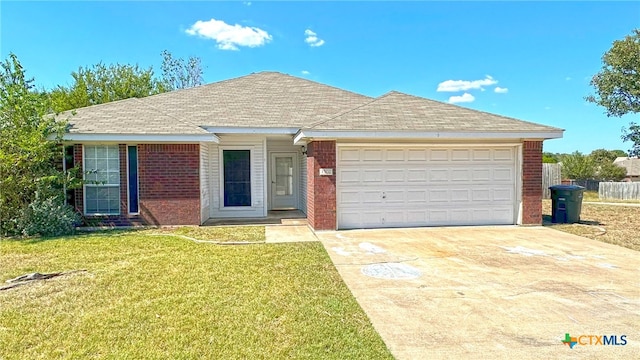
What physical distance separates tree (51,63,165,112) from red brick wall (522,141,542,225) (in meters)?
28.2

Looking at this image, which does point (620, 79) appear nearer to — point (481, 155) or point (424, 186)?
point (481, 155)

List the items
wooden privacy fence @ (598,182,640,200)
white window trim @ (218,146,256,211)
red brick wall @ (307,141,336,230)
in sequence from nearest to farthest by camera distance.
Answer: red brick wall @ (307,141,336,230) → white window trim @ (218,146,256,211) → wooden privacy fence @ (598,182,640,200)

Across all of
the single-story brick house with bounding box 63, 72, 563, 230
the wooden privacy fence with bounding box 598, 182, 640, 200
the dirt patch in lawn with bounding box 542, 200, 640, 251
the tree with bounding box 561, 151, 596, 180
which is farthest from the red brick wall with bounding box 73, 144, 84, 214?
the tree with bounding box 561, 151, 596, 180

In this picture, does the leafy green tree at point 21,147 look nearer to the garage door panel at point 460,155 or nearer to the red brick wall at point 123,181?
the red brick wall at point 123,181

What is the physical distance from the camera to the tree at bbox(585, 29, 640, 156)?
20337 mm

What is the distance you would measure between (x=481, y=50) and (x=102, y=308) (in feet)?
73.4

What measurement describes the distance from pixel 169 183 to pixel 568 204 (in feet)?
39.7

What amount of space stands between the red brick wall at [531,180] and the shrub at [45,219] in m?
12.7

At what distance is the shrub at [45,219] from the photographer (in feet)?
29.9

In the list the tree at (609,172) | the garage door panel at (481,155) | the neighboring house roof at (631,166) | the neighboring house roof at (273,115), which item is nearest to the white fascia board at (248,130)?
the neighboring house roof at (273,115)

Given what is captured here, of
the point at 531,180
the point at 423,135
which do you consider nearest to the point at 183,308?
the point at 423,135

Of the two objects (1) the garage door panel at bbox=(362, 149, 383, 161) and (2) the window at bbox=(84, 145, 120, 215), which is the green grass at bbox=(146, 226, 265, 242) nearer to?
(2) the window at bbox=(84, 145, 120, 215)

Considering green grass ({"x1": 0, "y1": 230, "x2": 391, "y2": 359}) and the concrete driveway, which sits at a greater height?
green grass ({"x1": 0, "y1": 230, "x2": 391, "y2": 359})

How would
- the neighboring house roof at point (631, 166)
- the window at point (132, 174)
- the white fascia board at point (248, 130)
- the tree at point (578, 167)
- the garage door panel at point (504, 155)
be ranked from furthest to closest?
1. the neighboring house roof at point (631, 166)
2. the tree at point (578, 167)
3. the white fascia board at point (248, 130)
4. the garage door panel at point (504, 155)
5. the window at point (132, 174)
